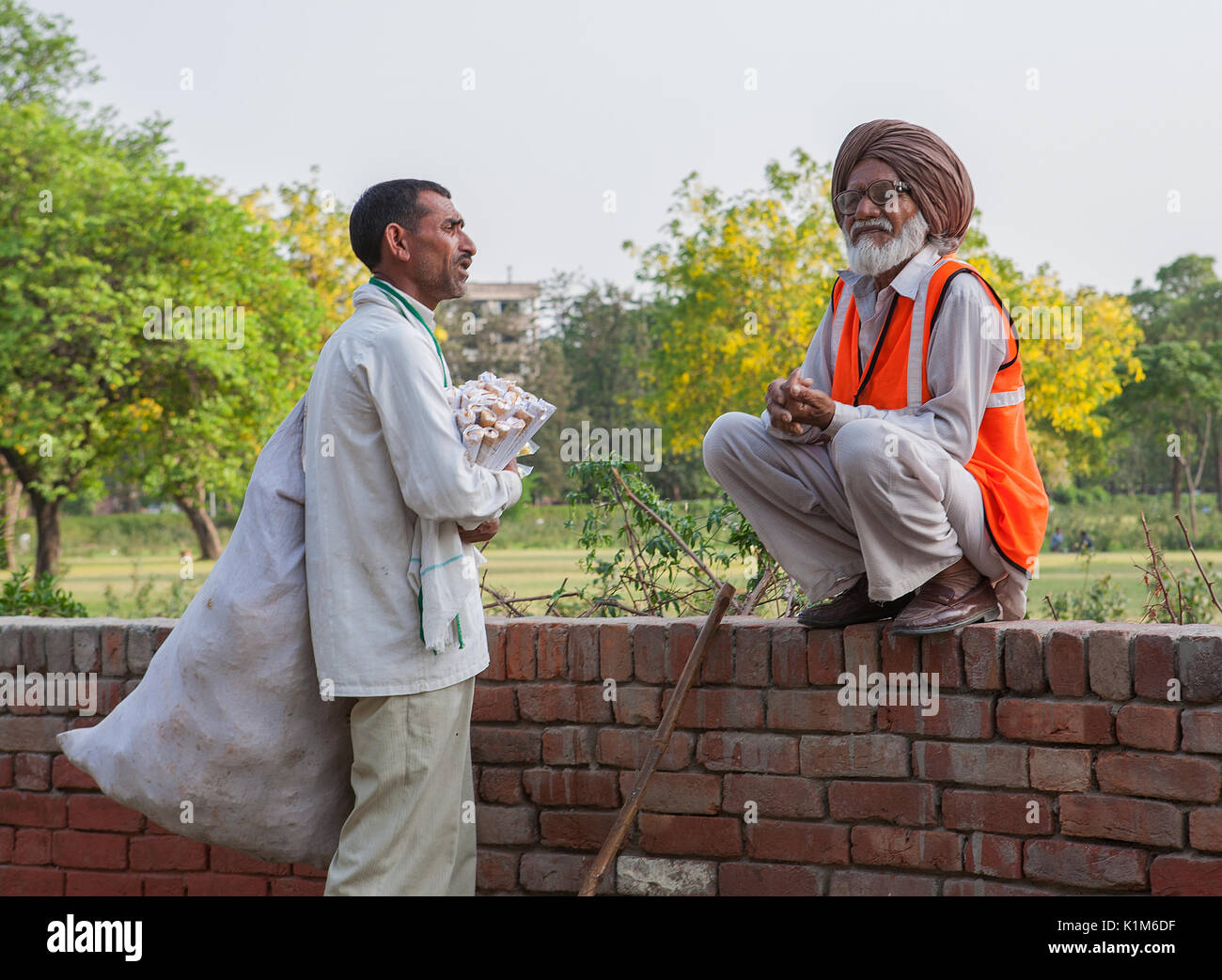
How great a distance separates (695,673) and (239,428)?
1693cm

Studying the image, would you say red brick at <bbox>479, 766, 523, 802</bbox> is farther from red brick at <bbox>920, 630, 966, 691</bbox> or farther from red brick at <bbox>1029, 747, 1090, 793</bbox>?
red brick at <bbox>1029, 747, 1090, 793</bbox>

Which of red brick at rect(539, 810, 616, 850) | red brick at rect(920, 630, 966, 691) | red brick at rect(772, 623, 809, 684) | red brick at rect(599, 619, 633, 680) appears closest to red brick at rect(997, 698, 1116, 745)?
red brick at rect(920, 630, 966, 691)

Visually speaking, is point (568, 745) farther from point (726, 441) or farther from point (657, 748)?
point (726, 441)

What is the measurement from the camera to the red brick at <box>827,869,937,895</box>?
306 cm

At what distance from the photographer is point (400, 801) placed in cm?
281

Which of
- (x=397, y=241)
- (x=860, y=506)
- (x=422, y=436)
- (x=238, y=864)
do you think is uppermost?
(x=397, y=241)

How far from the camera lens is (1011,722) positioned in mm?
2959

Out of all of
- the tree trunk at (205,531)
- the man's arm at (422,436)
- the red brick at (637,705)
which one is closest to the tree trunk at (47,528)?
the tree trunk at (205,531)

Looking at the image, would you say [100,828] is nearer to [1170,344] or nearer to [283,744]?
[283,744]

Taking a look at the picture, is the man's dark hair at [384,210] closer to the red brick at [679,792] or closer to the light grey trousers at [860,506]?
the light grey trousers at [860,506]

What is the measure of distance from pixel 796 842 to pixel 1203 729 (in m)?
1.02

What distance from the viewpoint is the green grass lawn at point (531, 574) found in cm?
1176

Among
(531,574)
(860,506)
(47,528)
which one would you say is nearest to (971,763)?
(860,506)

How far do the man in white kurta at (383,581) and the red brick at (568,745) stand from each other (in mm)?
633
